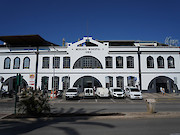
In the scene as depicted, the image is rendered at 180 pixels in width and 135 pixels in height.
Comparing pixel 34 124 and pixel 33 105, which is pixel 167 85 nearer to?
pixel 33 105

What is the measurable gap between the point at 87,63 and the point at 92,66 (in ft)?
4.21

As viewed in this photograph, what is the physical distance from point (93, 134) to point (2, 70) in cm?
3161

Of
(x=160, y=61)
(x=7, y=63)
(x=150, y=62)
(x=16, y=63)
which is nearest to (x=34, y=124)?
(x=16, y=63)

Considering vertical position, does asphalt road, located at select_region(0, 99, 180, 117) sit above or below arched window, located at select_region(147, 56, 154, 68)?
below

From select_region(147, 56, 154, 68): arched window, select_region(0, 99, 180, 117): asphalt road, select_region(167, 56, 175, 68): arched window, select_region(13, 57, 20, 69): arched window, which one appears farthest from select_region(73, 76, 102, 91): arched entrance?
select_region(167, 56, 175, 68): arched window

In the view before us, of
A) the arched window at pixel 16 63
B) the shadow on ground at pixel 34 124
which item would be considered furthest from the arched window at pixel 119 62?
the shadow on ground at pixel 34 124

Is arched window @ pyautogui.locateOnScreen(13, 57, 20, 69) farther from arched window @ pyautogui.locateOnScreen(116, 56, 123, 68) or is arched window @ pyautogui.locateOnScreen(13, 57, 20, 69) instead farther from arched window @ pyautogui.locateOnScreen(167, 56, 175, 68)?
arched window @ pyautogui.locateOnScreen(167, 56, 175, 68)

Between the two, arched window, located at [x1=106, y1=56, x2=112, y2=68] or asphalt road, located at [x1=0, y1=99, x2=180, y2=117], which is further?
arched window, located at [x1=106, y1=56, x2=112, y2=68]

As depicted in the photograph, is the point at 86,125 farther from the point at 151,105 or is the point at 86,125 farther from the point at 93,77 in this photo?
the point at 93,77

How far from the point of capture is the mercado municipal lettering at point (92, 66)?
30.3 m

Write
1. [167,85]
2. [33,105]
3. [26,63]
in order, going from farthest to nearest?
[26,63]
[167,85]
[33,105]

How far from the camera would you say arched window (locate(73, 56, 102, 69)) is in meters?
30.9

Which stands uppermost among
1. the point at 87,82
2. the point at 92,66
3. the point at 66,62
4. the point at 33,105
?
the point at 66,62

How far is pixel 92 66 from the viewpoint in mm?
30891
